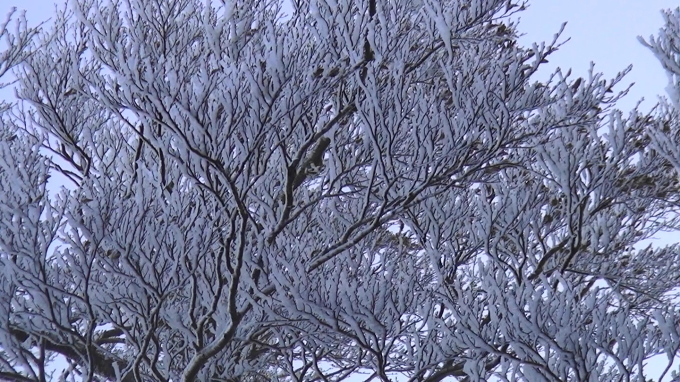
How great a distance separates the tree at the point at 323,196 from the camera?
13.6 feet

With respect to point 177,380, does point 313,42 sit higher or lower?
higher

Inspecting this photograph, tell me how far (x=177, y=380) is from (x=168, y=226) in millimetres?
1605

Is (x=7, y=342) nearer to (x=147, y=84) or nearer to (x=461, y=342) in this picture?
Answer: (x=147, y=84)

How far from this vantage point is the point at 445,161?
187 inches

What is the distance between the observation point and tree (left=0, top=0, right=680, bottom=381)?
4145mm

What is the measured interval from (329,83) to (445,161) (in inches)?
38.2

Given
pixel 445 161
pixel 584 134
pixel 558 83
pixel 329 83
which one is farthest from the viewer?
pixel 584 134

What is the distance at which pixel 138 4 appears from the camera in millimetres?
5695

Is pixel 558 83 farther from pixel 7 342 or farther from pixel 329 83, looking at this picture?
pixel 7 342

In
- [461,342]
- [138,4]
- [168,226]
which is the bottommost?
[461,342]

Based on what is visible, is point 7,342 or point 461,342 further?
point 7,342

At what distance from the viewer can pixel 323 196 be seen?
15.5ft

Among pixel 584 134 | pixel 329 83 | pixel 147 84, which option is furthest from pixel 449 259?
pixel 147 84

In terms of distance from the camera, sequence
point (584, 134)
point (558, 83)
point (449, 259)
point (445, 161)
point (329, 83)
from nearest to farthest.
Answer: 1. point (329, 83)
2. point (445, 161)
3. point (558, 83)
4. point (584, 134)
5. point (449, 259)
